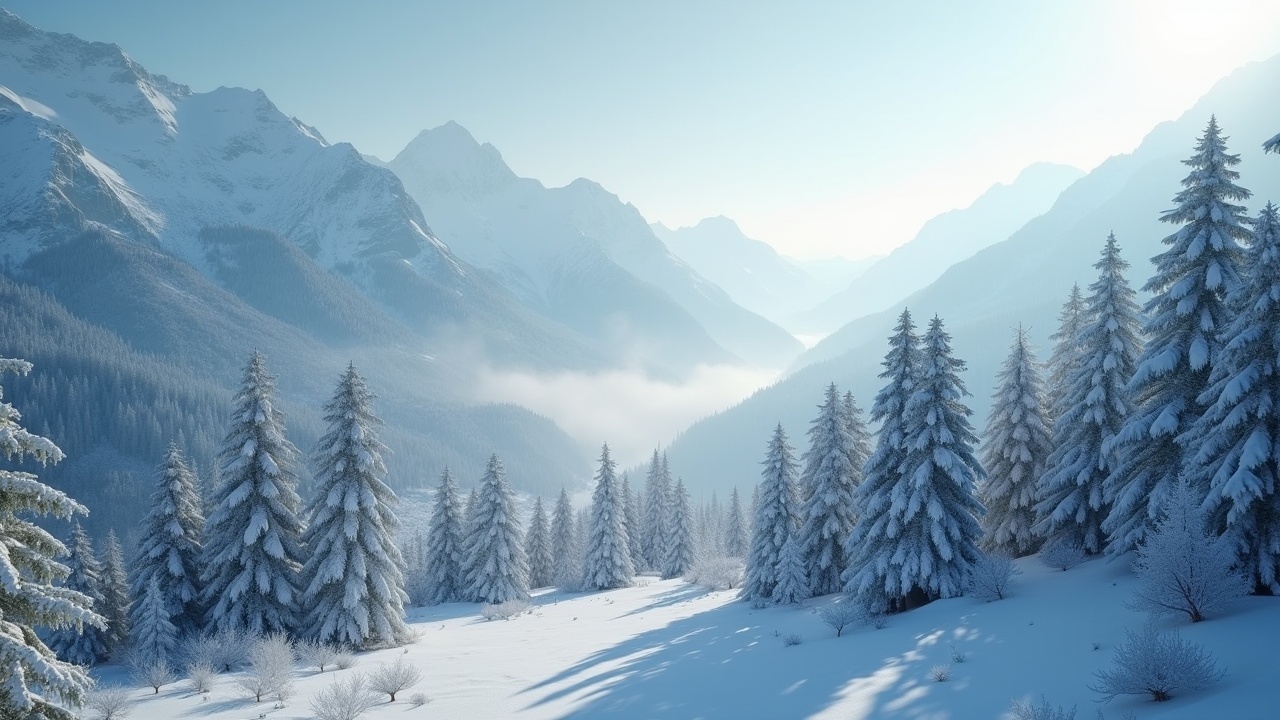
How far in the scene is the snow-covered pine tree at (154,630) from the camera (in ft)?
89.9

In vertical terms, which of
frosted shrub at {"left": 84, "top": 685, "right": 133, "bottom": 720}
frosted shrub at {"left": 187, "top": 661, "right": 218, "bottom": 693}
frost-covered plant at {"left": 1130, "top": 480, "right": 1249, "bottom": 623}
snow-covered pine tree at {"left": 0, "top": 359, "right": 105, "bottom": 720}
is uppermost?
snow-covered pine tree at {"left": 0, "top": 359, "right": 105, "bottom": 720}

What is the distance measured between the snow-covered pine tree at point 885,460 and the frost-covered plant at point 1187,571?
11.2 meters

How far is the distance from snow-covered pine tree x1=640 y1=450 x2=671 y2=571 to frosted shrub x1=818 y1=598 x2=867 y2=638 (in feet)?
157

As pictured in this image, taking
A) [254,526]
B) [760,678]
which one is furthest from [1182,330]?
[254,526]

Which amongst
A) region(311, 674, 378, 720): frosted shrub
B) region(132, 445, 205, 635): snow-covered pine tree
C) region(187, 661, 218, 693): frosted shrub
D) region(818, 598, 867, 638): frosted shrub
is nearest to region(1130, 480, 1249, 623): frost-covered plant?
region(818, 598, 867, 638): frosted shrub

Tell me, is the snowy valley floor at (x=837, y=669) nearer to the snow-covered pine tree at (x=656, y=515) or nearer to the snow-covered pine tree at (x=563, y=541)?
the snow-covered pine tree at (x=563, y=541)

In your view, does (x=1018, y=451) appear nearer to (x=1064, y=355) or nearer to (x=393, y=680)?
(x=1064, y=355)

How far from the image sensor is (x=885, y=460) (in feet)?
87.5

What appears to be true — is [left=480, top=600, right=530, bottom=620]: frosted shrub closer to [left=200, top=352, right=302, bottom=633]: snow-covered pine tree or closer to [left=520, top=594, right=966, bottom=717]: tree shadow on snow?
[left=200, top=352, right=302, bottom=633]: snow-covered pine tree

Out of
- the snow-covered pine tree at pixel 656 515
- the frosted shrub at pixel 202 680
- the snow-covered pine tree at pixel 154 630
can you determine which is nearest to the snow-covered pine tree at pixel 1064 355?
the frosted shrub at pixel 202 680

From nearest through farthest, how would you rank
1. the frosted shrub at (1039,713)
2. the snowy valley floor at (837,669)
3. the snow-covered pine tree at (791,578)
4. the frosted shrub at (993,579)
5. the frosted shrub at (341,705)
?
1. the frosted shrub at (1039,713)
2. the snowy valley floor at (837,669)
3. the frosted shrub at (341,705)
4. the frosted shrub at (993,579)
5. the snow-covered pine tree at (791,578)

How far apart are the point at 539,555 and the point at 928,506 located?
51.2 metres

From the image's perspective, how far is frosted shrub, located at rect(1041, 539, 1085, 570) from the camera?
79.5 feet

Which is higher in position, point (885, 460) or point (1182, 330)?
A: point (1182, 330)
